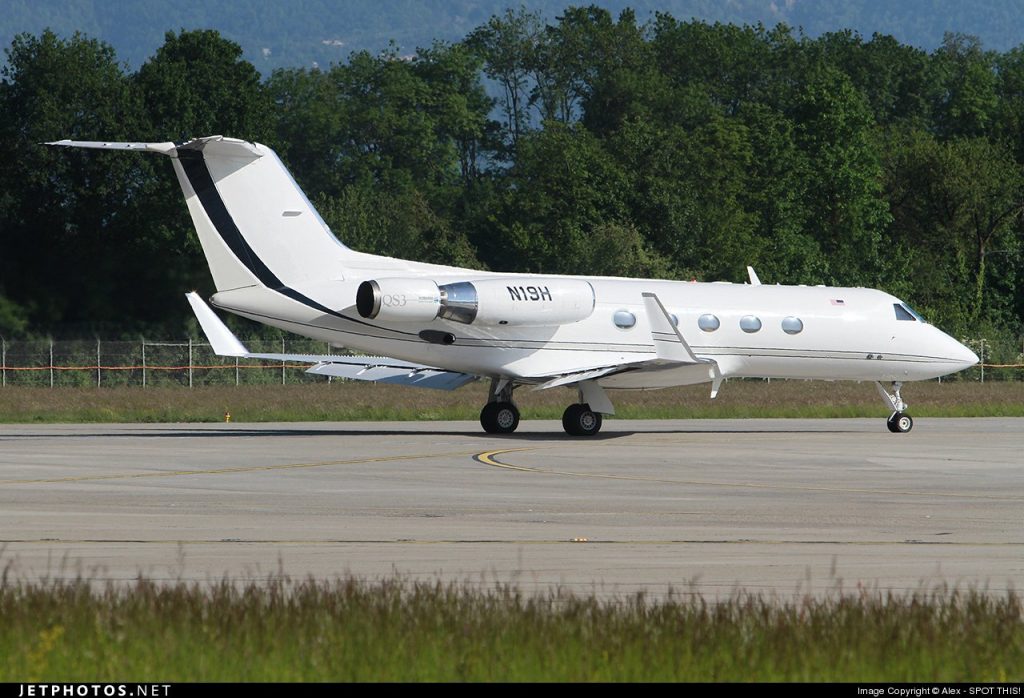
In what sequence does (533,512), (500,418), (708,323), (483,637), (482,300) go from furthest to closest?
(708,323) < (500,418) < (482,300) < (533,512) < (483,637)

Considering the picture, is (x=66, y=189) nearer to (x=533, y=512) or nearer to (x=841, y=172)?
(x=841, y=172)

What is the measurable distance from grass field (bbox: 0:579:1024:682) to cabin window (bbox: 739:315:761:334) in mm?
20668

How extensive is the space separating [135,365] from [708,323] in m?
29.7

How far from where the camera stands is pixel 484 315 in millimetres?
28172

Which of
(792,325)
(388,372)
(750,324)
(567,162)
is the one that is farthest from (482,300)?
(567,162)

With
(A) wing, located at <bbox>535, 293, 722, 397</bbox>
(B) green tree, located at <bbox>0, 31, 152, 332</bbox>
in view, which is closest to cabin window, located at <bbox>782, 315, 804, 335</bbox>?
(A) wing, located at <bbox>535, 293, 722, 397</bbox>

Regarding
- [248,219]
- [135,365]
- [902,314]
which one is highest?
[248,219]

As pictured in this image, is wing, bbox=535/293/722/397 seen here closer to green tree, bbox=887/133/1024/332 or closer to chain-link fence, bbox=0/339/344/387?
chain-link fence, bbox=0/339/344/387

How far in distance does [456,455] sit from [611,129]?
74.2m

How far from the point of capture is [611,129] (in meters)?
96.4

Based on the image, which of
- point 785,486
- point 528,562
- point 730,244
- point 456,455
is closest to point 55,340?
point 730,244

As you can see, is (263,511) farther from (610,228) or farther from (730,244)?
(730,244)

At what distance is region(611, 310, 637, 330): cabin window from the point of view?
29719 millimetres

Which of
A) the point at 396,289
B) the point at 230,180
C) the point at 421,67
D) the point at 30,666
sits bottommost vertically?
the point at 30,666
